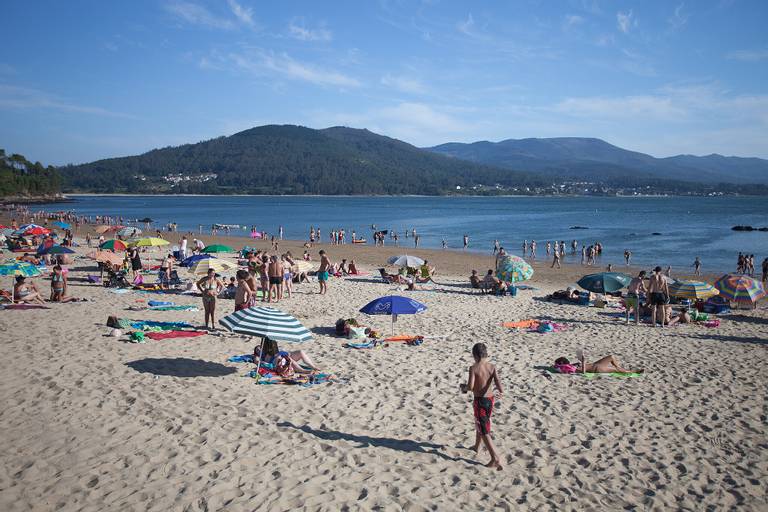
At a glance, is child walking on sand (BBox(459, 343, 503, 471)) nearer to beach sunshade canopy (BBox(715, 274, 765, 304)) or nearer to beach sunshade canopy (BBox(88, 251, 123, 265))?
beach sunshade canopy (BBox(715, 274, 765, 304))

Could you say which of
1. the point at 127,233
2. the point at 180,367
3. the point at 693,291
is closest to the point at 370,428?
the point at 180,367

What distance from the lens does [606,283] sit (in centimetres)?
1445

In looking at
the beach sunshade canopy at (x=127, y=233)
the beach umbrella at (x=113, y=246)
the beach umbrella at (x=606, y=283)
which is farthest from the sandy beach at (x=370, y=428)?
the beach sunshade canopy at (x=127, y=233)

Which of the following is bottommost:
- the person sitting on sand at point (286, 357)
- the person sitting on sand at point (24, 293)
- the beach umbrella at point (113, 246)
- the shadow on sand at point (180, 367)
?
the shadow on sand at point (180, 367)

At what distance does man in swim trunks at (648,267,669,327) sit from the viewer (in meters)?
12.0

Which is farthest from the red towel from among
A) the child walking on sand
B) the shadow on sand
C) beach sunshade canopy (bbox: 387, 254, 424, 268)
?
beach sunshade canopy (bbox: 387, 254, 424, 268)

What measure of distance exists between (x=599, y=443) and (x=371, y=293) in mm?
10730

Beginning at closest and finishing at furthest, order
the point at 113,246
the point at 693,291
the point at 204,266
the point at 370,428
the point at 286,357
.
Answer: the point at 370,428, the point at 286,357, the point at 693,291, the point at 204,266, the point at 113,246

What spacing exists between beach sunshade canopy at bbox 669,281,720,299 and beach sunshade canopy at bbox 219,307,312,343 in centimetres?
1080

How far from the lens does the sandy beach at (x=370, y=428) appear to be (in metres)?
4.96

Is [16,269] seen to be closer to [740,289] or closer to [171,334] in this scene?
[171,334]

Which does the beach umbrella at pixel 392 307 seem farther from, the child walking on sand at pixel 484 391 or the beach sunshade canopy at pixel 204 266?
the beach sunshade canopy at pixel 204 266

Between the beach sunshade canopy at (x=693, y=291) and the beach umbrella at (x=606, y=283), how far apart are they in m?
1.16

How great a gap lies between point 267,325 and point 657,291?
9109mm
